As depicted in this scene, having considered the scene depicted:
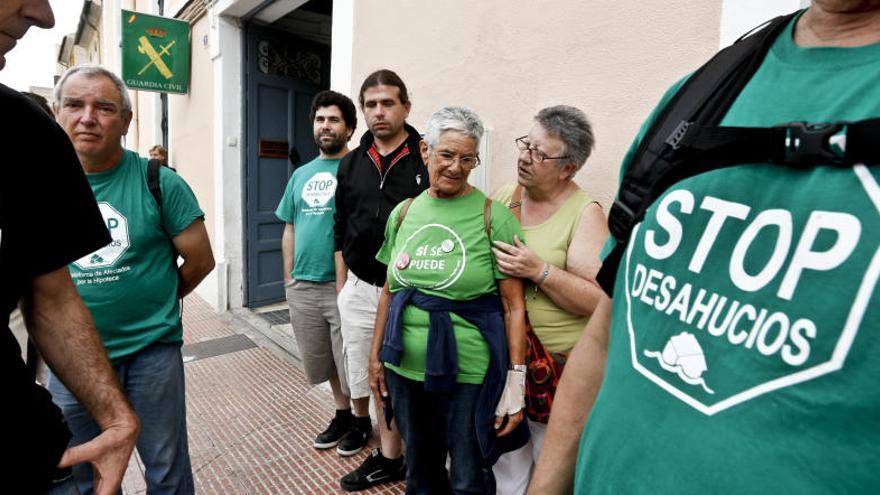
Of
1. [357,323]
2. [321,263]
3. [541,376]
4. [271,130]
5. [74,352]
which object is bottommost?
[357,323]

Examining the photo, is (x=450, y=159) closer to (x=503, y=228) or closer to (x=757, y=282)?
(x=503, y=228)

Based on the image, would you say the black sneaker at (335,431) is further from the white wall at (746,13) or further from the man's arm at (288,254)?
the white wall at (746,13)

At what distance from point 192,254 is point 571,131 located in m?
1.71

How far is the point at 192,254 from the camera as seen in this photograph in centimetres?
221

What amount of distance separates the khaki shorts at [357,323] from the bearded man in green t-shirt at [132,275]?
938 mm

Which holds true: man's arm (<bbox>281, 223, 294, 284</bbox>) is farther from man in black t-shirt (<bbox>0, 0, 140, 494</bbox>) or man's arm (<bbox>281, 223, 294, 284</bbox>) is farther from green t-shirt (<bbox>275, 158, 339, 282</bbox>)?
man in black t-shirt (<bbox>0, 0, 140, 494</bbox>)

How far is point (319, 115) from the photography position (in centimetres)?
327

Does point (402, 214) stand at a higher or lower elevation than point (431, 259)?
higher

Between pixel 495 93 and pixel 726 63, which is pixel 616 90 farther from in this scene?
pixel 726 63

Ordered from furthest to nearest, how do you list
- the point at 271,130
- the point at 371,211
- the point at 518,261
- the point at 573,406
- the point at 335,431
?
the point at 271,130 < the point at 335,431 < the point at 371,211 < the point at 518,261 < the point at 573,406

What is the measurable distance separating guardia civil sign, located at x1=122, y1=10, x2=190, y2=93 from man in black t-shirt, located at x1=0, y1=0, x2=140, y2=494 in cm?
585

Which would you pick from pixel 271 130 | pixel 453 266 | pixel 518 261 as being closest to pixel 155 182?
pixel 453 266

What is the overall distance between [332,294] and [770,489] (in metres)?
2.94

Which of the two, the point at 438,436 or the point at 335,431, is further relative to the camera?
the point at 335,431
